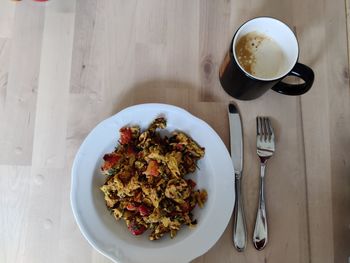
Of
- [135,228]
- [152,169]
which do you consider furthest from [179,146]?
[135,228]

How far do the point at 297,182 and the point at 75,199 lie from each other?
49cm

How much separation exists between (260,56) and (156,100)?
252mm

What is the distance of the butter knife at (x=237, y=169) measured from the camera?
2.27ft

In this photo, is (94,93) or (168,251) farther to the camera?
(94,93)

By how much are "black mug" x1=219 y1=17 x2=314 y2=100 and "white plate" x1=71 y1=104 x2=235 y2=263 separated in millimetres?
127

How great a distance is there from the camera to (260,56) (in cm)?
70

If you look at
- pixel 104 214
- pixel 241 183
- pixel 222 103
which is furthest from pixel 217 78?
pixel 104 214

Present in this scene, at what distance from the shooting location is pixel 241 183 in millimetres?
728

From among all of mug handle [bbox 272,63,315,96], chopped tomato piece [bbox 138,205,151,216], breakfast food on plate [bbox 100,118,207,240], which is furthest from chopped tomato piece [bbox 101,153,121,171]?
mug handle [bbox 272,63,315,96]

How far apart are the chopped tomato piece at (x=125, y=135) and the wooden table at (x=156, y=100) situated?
0.10 metres

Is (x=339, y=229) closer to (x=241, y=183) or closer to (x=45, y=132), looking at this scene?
(x=241, y=183)

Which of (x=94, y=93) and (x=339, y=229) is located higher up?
(x=94, y=93)

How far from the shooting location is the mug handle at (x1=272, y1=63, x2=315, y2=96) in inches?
25.5

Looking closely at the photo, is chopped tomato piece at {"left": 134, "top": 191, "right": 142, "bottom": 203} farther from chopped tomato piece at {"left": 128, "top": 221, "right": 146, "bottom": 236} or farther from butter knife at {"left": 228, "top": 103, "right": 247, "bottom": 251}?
butter knife at {"left": 228, "top": 103, "right": 247, "bottom": 251}
